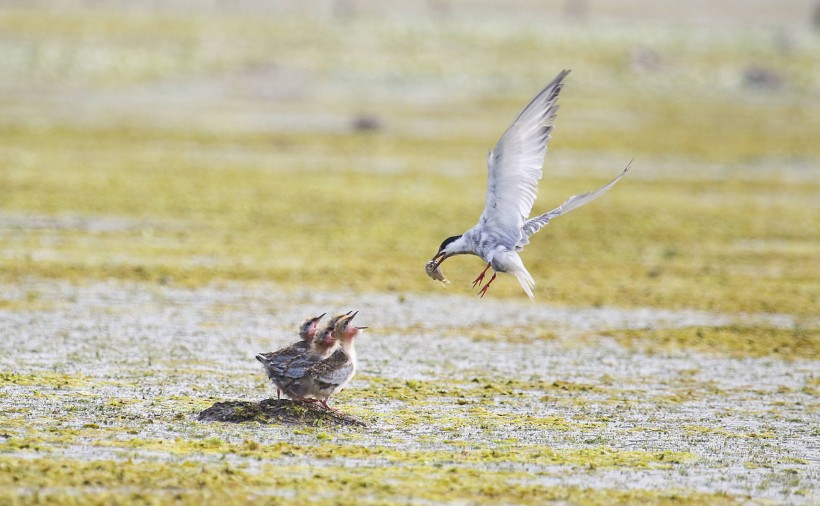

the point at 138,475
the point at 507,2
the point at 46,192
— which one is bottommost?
the point at 138,475

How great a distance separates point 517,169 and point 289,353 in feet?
7.88

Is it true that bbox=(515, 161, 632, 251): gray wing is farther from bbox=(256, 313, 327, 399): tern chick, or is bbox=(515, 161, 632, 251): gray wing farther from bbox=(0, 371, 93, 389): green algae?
bbox=(0, 371, 93, 389): green algae

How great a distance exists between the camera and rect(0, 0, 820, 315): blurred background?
Result: 18.0m

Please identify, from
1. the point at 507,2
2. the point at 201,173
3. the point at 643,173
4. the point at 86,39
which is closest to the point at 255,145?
the point at 201,173

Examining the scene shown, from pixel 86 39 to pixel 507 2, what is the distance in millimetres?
68512

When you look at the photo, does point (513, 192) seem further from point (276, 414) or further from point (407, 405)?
point (276, 414)

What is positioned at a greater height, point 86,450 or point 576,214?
point 576,214

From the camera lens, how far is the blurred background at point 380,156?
18.0 m

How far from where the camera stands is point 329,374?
9.78 meters

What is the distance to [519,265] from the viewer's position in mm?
10680

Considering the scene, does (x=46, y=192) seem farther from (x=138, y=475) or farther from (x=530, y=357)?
(x=138, y=475)

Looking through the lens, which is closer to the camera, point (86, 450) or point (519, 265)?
point (86, 450)

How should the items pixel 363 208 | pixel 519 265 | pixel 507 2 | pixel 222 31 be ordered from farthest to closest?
pixel 507 2, pixel 222 31, pixel 363 208, pixel 519 265

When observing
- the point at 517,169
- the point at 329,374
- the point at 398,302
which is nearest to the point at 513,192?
the point at 517,169
